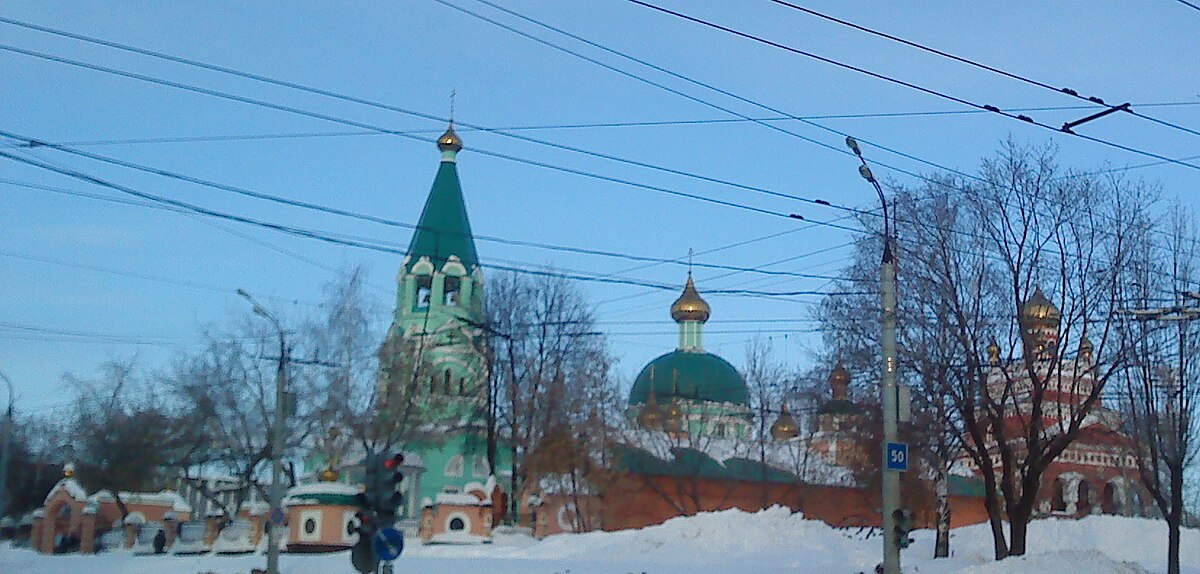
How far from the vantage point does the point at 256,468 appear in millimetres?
41875

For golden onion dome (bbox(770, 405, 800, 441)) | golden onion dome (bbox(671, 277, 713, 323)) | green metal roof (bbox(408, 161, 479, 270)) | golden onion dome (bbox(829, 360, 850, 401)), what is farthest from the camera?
golden onion dome (bbox(671, 277, 713, 323))

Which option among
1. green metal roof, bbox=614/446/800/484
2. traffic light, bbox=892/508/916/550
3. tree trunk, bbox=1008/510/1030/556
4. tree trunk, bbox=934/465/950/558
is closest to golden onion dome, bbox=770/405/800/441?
green metal roof, bbox=614/446/800/484

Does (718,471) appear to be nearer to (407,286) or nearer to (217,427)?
(407,286)

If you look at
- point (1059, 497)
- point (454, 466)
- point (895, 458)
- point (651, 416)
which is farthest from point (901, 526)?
point (1059, 497)

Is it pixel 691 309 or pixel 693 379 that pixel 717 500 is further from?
pixel 691 309

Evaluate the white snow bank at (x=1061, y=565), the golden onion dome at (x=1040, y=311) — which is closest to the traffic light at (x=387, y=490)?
the white snow bank at (x=1061, y=565)

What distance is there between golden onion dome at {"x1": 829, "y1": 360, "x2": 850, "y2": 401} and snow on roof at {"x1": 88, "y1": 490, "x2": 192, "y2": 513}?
27761 mm

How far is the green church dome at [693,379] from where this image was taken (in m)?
60.0

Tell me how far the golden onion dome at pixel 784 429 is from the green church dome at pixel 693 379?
9.78 ft

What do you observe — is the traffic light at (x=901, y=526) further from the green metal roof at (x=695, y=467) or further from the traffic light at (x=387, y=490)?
the green metal roof at (x=695, y=467)

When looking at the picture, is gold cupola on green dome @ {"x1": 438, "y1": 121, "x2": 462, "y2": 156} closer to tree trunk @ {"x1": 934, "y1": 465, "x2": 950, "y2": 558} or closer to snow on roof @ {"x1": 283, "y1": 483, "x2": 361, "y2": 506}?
snow on roof @ {"x1": 283, "y1": 483, "x2": 361, "y2": 506}

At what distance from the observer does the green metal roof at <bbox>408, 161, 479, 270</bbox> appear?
5153 cm

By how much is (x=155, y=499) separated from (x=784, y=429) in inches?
1055

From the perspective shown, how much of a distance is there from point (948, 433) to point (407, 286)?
29458 mm
